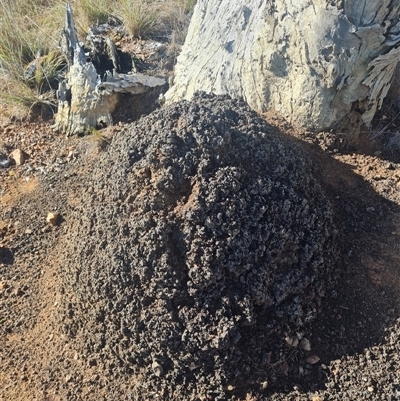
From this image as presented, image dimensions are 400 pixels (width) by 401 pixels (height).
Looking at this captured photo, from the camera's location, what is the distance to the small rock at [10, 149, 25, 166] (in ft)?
12.1

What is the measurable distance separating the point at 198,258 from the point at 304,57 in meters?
1.27

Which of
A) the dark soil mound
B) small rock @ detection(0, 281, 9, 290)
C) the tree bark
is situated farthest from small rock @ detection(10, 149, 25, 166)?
the dark soil mound

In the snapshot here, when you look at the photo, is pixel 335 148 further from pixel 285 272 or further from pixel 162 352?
pixel 162 352

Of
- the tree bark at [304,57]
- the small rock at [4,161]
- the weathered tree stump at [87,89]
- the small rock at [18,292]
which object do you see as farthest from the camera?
the small rock at [4,161]

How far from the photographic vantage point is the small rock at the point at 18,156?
3702 mm

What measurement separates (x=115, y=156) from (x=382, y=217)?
1.33 meters

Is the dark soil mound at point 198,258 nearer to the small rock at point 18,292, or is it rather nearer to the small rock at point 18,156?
the small rock at point 18,292

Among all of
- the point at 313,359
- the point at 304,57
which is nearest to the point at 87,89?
the point at 304,57

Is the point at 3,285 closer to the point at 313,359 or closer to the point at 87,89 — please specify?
the point at 87,89

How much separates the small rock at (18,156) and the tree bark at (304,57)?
1346 millimetres

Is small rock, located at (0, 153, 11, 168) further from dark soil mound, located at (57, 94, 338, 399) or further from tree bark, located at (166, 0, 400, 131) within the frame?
dark soil mound, located at (57, 94, 338, 399)

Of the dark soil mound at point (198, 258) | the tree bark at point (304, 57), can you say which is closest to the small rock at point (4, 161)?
the tree bark at point (304, 57)

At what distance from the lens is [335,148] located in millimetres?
2824

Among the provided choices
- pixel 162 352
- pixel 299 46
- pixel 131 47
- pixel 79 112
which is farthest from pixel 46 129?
pixel 162 352
